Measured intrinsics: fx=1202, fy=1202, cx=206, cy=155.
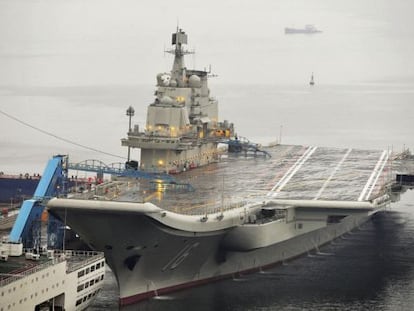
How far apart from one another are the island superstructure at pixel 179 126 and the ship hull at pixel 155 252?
6.55m

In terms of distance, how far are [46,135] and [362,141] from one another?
2437 centimetres

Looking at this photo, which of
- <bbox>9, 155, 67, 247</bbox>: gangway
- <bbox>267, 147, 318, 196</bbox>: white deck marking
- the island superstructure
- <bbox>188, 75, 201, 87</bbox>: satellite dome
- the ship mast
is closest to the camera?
<bbox>9, 155, 67, 247</bbox>: gangway

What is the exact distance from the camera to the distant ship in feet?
124

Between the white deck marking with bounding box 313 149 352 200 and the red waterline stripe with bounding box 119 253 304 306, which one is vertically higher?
the white deck marking with bounding box 313 149 352 200

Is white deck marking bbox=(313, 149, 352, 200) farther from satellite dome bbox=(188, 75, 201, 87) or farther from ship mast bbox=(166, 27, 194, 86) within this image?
ship mast bbox=(166, 27, 194, 86)

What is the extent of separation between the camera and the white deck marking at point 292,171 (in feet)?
A: 147

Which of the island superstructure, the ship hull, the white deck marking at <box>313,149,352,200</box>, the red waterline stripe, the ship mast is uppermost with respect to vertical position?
the ship mast

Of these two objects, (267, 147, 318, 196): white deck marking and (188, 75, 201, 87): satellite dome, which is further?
(188, 75, 201, 87): satellite dome

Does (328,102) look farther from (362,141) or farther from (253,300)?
(253,300)

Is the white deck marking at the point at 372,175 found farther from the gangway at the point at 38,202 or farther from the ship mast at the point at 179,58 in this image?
the gangway at the point at 38,202

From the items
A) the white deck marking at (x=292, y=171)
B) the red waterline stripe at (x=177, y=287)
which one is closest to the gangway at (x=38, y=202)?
the red waterline stripe at (x=177, y=287)

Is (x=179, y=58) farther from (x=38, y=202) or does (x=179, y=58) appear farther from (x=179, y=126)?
(x=38, y=202)

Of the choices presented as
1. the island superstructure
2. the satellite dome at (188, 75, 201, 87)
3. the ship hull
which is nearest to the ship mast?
the island superstructure

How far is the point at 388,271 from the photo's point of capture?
44.1m
